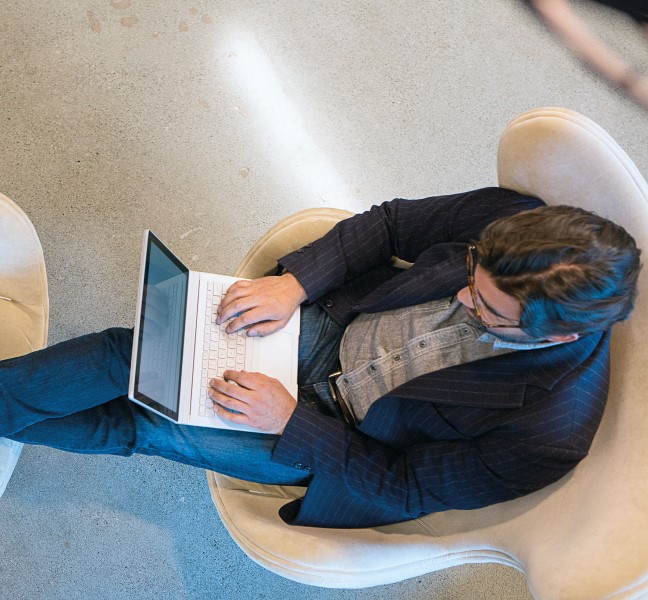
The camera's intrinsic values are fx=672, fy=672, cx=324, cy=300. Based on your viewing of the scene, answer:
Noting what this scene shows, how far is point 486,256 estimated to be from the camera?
1.02 metres

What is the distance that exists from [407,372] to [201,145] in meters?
1.01

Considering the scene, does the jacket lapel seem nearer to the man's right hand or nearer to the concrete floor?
the man's right hand

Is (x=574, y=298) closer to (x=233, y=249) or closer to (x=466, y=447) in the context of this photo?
(x=466, y=447)

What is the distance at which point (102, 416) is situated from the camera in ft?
4.18

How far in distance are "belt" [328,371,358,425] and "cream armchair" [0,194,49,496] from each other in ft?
2.07

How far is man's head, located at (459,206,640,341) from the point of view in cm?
93

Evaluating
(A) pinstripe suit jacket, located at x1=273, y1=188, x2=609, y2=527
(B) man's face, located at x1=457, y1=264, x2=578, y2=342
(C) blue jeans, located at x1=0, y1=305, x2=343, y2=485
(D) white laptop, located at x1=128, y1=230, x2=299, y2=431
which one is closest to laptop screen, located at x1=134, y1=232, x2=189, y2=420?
(D) white laptop, located at x1=128, y1=230, x2=299, y2=431

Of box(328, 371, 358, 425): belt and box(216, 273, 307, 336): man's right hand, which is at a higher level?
box(216, 273, 307, 336): man's right hand

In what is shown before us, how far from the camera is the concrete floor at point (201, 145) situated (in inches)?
65.4

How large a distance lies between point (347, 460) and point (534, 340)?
393 millimetres

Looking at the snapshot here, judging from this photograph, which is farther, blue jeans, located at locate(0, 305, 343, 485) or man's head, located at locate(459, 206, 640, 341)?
blue jeans, located at locate(0, 305, 343, 485)

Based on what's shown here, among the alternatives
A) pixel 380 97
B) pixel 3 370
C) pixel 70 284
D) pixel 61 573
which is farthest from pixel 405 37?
pixel 61 573

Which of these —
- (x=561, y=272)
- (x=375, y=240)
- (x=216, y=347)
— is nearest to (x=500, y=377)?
(x=561, y=272)

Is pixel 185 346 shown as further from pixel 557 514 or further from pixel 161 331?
→ pixel 557 514
